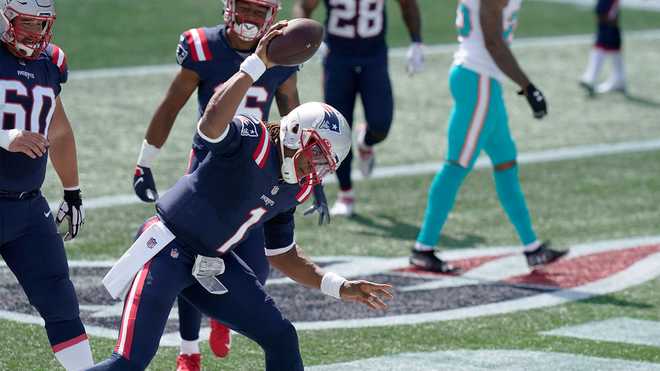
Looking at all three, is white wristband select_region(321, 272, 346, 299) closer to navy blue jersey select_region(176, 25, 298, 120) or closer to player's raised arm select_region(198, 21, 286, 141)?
player's raised arm select_region(198, 21, 286, 141)

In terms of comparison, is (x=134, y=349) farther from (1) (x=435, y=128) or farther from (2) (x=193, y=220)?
(1) (x=435, y=128)

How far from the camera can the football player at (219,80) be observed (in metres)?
5.95

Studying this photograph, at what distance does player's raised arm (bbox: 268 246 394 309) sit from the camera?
4.88 m

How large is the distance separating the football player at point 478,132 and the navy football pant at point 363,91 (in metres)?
1.29

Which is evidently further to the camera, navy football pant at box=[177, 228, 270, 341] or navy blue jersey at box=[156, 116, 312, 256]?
navy football pant at box=[177, 228, 270, 341]

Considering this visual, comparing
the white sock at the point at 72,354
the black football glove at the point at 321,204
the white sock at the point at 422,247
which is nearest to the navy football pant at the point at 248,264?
the white sock at the point at 72,354

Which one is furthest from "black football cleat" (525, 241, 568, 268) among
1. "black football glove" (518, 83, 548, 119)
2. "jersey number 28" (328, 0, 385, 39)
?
"jersey number 28" (328, 0, 385, 39)

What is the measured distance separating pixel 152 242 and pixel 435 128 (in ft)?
26.0

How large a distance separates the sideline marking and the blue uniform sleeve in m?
1.01

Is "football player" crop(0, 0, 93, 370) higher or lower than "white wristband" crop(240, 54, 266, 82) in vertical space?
lower

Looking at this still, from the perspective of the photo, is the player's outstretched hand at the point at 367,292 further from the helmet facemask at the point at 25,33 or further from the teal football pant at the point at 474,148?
the teal football pant at the point at 474,148

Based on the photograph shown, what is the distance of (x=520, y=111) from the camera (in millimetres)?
13516

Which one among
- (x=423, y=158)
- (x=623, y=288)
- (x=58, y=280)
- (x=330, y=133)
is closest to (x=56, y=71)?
(x=58, y=280)

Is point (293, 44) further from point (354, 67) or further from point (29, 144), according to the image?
point (354, 67)
